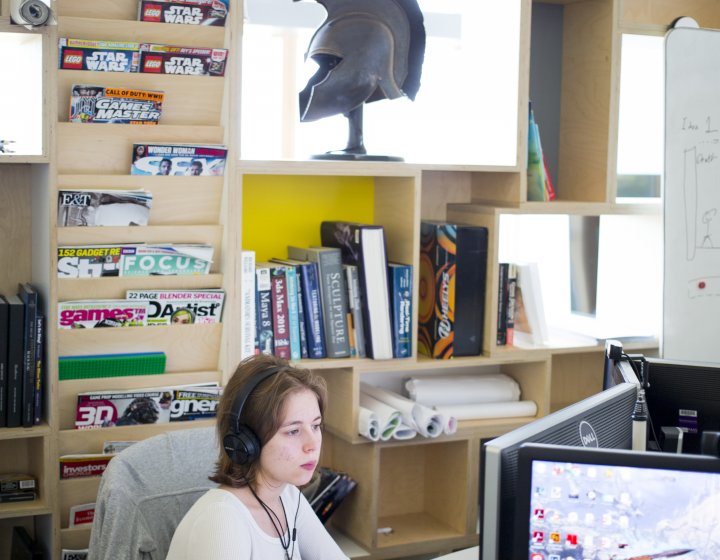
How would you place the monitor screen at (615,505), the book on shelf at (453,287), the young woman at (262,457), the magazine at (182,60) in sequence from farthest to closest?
the book on shelf at (453,287) < the magazine at (182,60) < the young woman at (262,457) < the monitor screen at (615,505)

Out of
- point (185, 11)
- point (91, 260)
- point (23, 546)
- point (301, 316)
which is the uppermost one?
point (185, 11)

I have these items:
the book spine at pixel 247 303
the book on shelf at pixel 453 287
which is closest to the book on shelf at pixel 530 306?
the book on shelf at pixel 453 287

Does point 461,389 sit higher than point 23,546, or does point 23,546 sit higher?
point 461,389

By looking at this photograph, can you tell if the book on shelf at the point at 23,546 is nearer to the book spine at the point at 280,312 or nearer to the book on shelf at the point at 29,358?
the book on shelf at the point at 29,358

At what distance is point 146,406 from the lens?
230 cm

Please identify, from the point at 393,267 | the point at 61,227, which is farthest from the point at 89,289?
the point at 393,267

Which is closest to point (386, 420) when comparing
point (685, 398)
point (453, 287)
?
point (453, 287)

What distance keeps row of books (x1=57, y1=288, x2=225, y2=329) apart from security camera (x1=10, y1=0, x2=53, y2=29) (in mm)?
660

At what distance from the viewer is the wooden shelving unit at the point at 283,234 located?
225cm

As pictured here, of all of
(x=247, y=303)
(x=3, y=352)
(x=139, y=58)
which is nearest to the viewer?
(x=3, y=352)

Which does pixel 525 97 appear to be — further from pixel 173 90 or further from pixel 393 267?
pixel 173 90

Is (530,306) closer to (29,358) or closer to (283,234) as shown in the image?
(283,234)

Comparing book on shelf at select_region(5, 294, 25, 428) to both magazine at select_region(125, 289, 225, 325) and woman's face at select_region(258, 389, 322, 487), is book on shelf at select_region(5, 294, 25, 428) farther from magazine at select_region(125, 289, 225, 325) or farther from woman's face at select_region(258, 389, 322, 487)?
woman's face at select_region(258, 389, 322, 487)

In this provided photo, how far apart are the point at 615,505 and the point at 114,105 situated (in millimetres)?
1607
